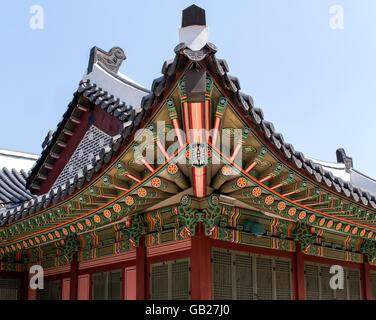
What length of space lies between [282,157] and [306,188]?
2.98 feet

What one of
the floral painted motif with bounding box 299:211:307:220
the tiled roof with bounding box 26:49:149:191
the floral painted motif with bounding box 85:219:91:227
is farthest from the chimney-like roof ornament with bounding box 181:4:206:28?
the tiled roof with bounding box 26:49:149:191

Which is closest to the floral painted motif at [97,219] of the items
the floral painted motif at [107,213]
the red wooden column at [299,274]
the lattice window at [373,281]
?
the floral painted motif at [107,213]

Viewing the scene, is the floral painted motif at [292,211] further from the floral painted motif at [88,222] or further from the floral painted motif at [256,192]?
the floral painted motif at [88,222]

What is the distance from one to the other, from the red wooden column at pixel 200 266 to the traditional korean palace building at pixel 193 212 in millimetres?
19

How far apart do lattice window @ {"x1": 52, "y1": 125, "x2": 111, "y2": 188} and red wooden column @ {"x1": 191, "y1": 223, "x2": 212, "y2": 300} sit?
15.1ft

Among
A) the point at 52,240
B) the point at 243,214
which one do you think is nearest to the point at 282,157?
the point at 243,214

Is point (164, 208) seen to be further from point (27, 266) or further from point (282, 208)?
point (27, 266)

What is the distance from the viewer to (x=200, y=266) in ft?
23.5

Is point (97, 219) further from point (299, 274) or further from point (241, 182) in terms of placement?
point (299, 274)

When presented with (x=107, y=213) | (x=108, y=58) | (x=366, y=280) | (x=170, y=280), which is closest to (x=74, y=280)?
(x=107, y=213)

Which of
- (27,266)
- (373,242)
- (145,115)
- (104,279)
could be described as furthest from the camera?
(27,266)

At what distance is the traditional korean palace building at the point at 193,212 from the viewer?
18.0ft

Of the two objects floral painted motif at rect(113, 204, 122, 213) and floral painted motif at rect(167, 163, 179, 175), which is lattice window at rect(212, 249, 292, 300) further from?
floral painted motif at rect(167, 163, 179, 175)
